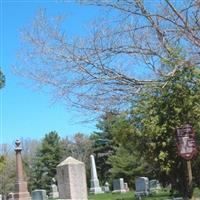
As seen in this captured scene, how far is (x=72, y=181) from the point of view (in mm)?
19016

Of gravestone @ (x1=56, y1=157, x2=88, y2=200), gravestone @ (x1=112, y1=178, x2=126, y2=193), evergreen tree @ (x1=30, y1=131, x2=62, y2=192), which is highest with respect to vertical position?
evergreen tree @ (x1=30, y1=131, x2=62, y2=192)

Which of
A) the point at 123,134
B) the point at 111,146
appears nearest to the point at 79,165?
the point at 123,134

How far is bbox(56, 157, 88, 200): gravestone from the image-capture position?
18891 millimetres

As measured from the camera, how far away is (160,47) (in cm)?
1016

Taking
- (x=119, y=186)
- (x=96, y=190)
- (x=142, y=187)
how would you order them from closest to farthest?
(x=142, y=187), (x=119, y=186), (x=96, y=190)

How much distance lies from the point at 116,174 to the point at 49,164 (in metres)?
28.9

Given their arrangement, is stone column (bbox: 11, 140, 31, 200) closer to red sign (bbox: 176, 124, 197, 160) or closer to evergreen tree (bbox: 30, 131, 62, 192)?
red sign (bbox: 176, 124, 197, 160)

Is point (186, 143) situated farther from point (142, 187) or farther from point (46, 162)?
point (46, 162)

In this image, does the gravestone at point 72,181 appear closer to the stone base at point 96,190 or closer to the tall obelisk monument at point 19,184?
the tall obelisk monument at point 19,184

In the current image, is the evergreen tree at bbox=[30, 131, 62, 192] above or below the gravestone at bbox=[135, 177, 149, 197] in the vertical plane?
above

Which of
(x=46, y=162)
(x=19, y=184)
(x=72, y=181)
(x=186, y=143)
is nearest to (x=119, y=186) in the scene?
(x=19, y=184)

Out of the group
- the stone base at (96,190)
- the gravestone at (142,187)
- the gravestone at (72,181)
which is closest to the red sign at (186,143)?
the gravestone at (72,181)

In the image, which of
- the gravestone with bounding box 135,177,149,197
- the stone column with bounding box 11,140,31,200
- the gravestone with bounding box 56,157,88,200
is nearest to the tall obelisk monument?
the stone column with bounding box 11,140,31,200

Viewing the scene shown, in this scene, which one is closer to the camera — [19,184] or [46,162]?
[19,184]
